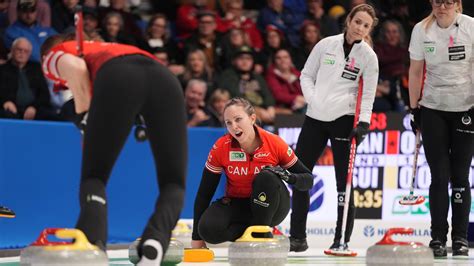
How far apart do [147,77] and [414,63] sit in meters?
3.41

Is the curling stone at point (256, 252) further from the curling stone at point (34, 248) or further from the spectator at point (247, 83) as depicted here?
the spectator at point (247, 83)

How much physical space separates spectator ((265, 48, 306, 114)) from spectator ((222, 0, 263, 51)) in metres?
0.45

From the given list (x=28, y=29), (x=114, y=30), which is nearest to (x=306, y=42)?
(x=114, y=30)

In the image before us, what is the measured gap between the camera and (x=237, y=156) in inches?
235

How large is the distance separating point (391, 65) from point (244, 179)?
6.34 m

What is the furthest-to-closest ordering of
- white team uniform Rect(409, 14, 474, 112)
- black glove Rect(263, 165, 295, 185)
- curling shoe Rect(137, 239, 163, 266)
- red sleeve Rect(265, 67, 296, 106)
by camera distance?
1. red sleeve Rect(265, 67, 296, 106)
2. white team uniform Rect(409, 14, 474, 112)
3. black glove Rect(263, 165, 295, 185)
4. curling shoe Rect(137, 239, 163, 266)

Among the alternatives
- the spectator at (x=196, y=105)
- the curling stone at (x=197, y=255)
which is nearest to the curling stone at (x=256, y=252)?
the curling stone at (x=197, y=255)

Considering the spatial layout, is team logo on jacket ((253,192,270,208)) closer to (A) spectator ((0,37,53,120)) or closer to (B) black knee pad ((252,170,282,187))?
(B) black knee pad ((252,170,282,187))

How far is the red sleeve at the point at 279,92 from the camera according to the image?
11.6 metres

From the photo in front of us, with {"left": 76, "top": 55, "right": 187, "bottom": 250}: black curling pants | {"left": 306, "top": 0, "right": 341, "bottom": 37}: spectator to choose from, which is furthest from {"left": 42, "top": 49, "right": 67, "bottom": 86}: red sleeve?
{"left": 306, "top": 0, "right": 341, "bottom": 37}: spectator

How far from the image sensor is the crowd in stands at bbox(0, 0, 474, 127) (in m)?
9.52

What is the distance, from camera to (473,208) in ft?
Answer: 29.3

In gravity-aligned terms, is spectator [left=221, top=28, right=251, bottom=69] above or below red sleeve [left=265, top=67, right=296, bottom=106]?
above

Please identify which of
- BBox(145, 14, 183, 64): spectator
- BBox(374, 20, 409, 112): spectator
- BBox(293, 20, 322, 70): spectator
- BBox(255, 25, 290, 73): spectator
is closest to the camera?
BBox(145, 14, 183, 64): spectator
